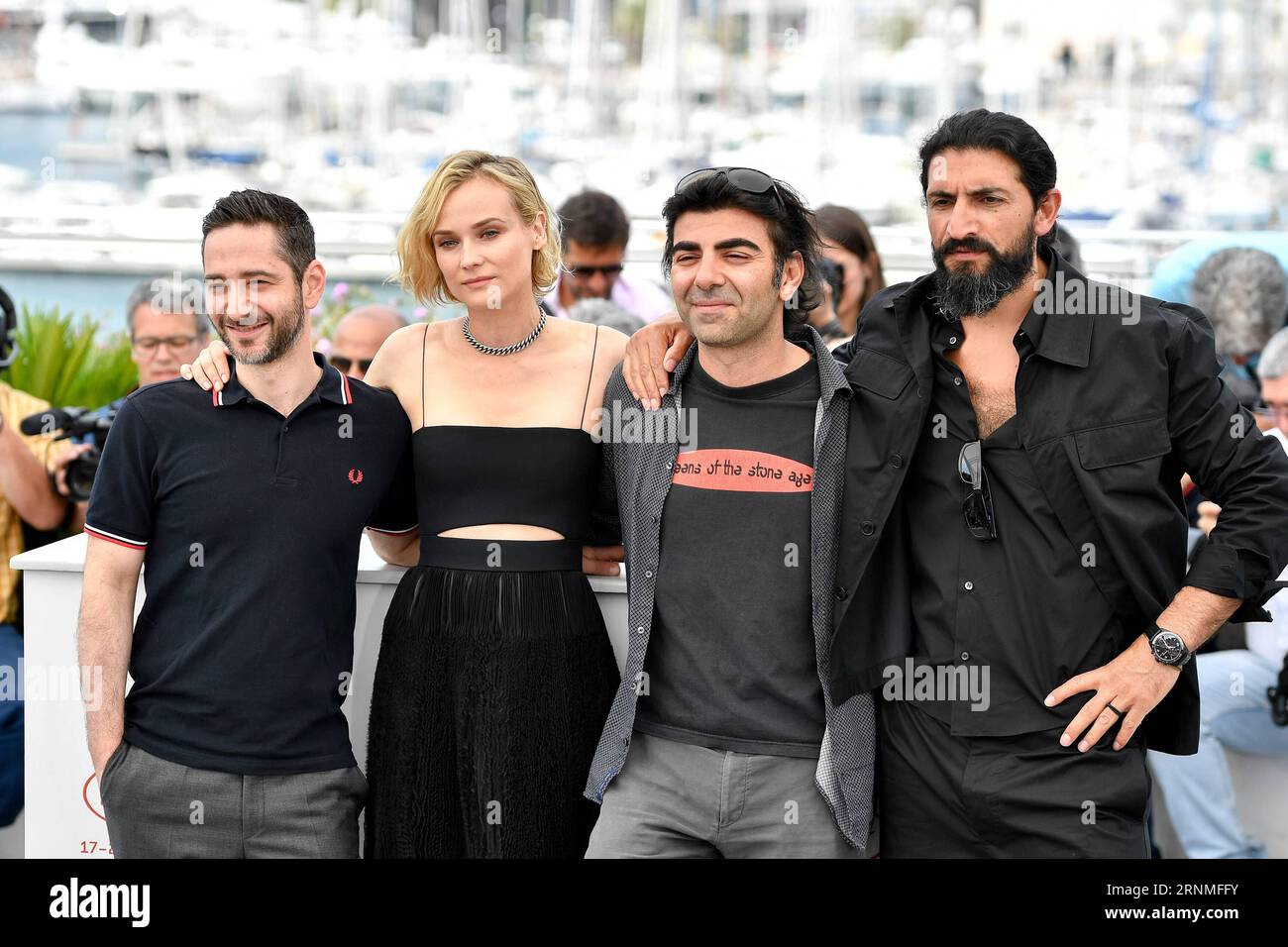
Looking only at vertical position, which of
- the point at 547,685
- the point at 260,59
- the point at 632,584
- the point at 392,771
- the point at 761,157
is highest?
the point at 260,59

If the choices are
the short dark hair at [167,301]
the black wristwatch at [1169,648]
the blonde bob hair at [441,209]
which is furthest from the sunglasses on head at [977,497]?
the short dark hair at [167,301]

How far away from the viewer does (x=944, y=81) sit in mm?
20625

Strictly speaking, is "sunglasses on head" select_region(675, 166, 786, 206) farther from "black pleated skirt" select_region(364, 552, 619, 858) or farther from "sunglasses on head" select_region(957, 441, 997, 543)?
"black pleated skirt" select_region(364, 552, 619, 858)

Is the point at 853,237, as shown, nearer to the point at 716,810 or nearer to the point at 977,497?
the point at 977,497

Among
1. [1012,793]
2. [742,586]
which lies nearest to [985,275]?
[742,586]

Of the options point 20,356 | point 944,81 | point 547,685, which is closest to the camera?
point 547,685

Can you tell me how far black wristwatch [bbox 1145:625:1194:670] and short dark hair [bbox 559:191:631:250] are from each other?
3717 millimetres

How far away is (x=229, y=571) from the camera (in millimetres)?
Answer: 2930

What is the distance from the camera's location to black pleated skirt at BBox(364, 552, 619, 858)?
3.05 meters

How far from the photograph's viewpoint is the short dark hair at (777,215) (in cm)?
296

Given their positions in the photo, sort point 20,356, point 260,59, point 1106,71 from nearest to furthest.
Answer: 1. point 20,356
2. point 260,59
3. point 1106,71
